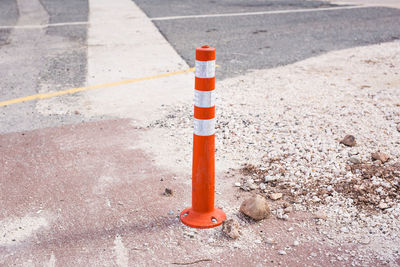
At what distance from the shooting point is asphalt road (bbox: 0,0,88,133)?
5295 millimetres

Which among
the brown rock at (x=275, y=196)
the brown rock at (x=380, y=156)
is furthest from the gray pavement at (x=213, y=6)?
the brown rock at (x=275, y=196)

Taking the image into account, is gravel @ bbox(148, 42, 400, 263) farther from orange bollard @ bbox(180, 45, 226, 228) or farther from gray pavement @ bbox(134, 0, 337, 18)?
gray pavement @ bbox(134, 0, 337, 18)

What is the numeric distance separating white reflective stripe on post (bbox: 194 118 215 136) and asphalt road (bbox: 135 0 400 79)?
151 inches

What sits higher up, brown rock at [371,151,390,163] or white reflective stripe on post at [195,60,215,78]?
white reflective stripe on post at [195,60,215,78]

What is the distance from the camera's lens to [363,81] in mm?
6230

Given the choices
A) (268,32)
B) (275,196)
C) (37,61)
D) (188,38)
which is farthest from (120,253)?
(268,32)

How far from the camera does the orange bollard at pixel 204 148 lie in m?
2.79

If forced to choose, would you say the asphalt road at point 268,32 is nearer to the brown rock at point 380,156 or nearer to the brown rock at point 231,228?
the brown rock at point 380,156

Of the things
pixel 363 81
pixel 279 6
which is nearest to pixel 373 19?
pixel 279 6

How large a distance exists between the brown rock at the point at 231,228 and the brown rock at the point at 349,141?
5.86ft

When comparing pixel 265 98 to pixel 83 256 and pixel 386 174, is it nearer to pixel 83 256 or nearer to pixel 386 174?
pixel 386 174

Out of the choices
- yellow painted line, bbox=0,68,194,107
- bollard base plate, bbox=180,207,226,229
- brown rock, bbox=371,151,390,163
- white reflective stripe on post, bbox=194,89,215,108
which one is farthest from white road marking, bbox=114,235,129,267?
yellow painted line, bbox=0,68,194,107

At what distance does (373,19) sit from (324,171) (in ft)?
28.4

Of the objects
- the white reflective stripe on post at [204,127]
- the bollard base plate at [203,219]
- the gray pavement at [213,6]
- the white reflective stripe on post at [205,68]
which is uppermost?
the gray pavement at [213,6]
